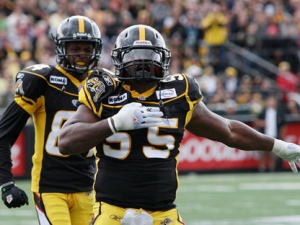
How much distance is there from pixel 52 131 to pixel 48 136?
39 millimetres

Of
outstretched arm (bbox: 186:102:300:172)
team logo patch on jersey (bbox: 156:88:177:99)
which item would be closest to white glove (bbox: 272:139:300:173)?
outstretched arm (bbox: 186:102:300:172)

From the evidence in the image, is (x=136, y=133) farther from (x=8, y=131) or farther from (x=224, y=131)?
(x=8, y=131)

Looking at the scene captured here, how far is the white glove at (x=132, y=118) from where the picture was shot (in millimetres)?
3934

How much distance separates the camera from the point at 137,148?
4.16 m

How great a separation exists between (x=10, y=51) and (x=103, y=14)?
2.46 m

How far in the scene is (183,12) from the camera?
18.1 meters

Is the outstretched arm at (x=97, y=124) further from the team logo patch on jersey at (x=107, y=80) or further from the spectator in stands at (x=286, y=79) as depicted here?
the spectator in stands at (x=286, y=79)

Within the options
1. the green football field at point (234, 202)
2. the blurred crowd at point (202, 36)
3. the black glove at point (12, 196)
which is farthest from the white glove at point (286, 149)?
the blurred crowd at point (202, 36)

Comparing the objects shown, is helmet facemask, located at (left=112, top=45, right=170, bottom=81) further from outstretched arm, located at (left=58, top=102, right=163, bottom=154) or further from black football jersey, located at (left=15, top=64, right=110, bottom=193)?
black football jersey, located at (left=15, top=64, right=110, bottom=193)

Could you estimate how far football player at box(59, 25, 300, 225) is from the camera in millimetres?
4098

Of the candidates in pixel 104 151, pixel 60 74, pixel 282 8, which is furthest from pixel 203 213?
pixel 282 8

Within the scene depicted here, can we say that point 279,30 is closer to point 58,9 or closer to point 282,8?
point 282,8

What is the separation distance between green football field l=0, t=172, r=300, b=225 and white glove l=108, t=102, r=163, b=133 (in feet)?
16.5

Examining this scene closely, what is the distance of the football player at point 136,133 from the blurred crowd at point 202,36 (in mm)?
9707
